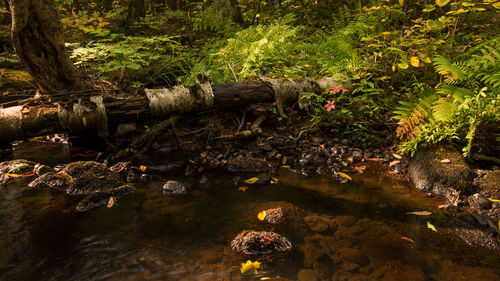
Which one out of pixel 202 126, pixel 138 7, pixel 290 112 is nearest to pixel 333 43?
pixel 290 112

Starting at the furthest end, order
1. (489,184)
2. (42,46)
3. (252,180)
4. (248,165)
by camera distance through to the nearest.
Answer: (248,165) → (42,46) → (252,180) → (489,184)

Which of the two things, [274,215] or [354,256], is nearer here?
[354,256]

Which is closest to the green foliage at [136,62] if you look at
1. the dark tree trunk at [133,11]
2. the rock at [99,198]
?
the rock at [99,198]

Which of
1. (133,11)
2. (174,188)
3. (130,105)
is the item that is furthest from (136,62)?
(133,11)

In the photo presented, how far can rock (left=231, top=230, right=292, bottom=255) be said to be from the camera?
2543 mm

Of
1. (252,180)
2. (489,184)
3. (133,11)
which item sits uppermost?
(133,11)

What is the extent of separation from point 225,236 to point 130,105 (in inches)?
118

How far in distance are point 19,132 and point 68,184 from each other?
4.28ft

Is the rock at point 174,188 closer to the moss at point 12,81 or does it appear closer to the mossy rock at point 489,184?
the mossy rock at point 489,184

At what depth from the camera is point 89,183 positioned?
366 centimetres

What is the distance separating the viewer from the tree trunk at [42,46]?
12.5ft

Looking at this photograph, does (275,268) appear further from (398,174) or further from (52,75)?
(52,75)

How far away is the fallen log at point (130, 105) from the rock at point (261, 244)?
115 inches

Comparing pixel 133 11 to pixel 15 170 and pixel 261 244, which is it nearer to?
pixel 15 170
